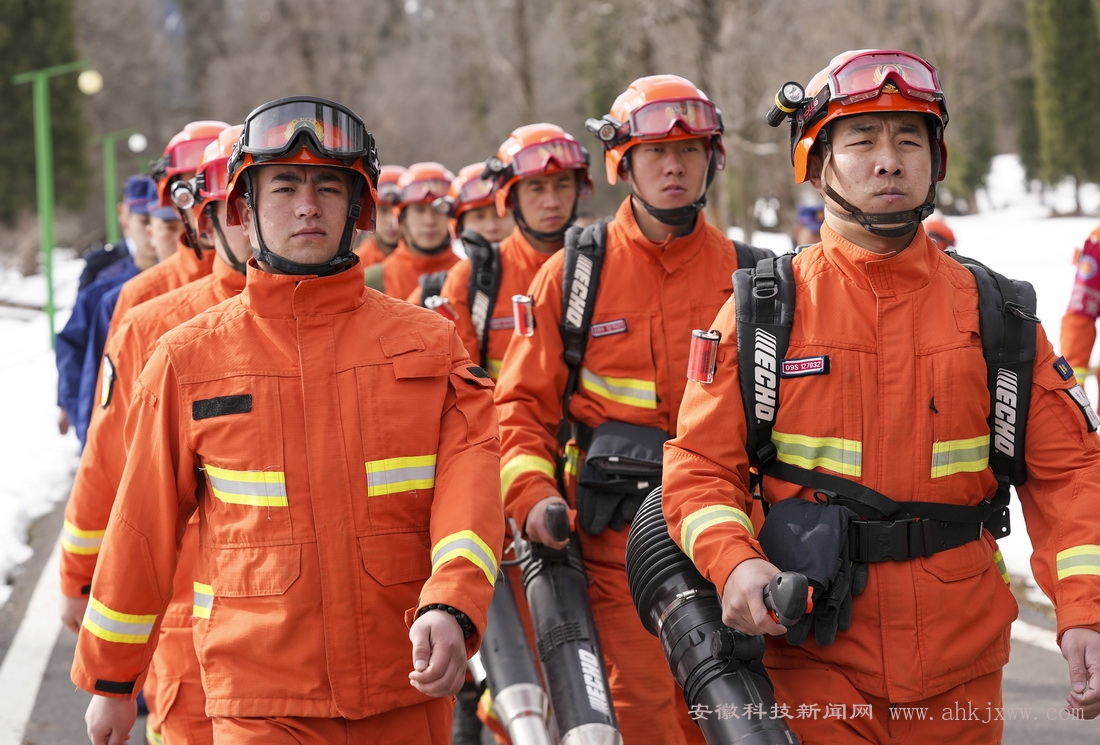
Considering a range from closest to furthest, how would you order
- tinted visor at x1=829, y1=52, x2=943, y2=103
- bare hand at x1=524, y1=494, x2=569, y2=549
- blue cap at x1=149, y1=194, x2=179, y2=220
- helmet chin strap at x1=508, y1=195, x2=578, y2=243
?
tinted visor at x1=829, y1=52, x2=943, y2=103 < bare hand at x1=524, y1=494, x2=569, y2=549 < helmet chin strap at x1=508, y1=195, x2=578, y2=243 < blue cap at x1=149, y1=194, x2=179, y2=220

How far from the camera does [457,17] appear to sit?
52.2 meters

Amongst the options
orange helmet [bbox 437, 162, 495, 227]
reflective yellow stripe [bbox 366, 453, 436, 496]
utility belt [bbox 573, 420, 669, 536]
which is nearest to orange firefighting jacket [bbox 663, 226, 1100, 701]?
reflective yellow stripe [bbox 366, 453, 436, 496]

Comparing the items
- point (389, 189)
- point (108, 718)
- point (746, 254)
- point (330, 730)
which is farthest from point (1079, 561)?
point (389, 189)

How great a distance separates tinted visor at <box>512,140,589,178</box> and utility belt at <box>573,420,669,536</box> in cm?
217

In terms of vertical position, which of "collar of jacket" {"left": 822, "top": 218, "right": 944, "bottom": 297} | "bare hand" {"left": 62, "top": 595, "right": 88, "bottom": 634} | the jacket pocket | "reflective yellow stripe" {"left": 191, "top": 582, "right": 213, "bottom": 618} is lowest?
"bare hand" {"left": 62, "top": 595, "right": 88, "bottom": 634}

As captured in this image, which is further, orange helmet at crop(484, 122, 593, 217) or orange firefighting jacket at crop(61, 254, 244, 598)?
orange helmet at crop(484, 122, 593, 217)

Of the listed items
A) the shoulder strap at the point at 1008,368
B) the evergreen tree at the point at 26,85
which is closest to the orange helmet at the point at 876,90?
the shoulder strap at the point at 1008,368

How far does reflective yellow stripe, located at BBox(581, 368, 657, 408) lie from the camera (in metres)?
4.95

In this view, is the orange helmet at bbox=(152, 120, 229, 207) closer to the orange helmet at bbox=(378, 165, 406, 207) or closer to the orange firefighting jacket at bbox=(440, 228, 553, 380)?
the orange firefighting jacket at bbox=(440, 228, 553, 380)

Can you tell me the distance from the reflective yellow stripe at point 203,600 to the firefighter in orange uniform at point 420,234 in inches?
264

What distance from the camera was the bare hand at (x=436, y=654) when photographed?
2953 mm

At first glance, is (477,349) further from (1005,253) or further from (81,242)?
(81,242)

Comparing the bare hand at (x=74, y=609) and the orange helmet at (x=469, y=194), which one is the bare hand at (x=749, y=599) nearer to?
the bare hand at (x=74, y=609)

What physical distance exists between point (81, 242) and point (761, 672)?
2313 inches
